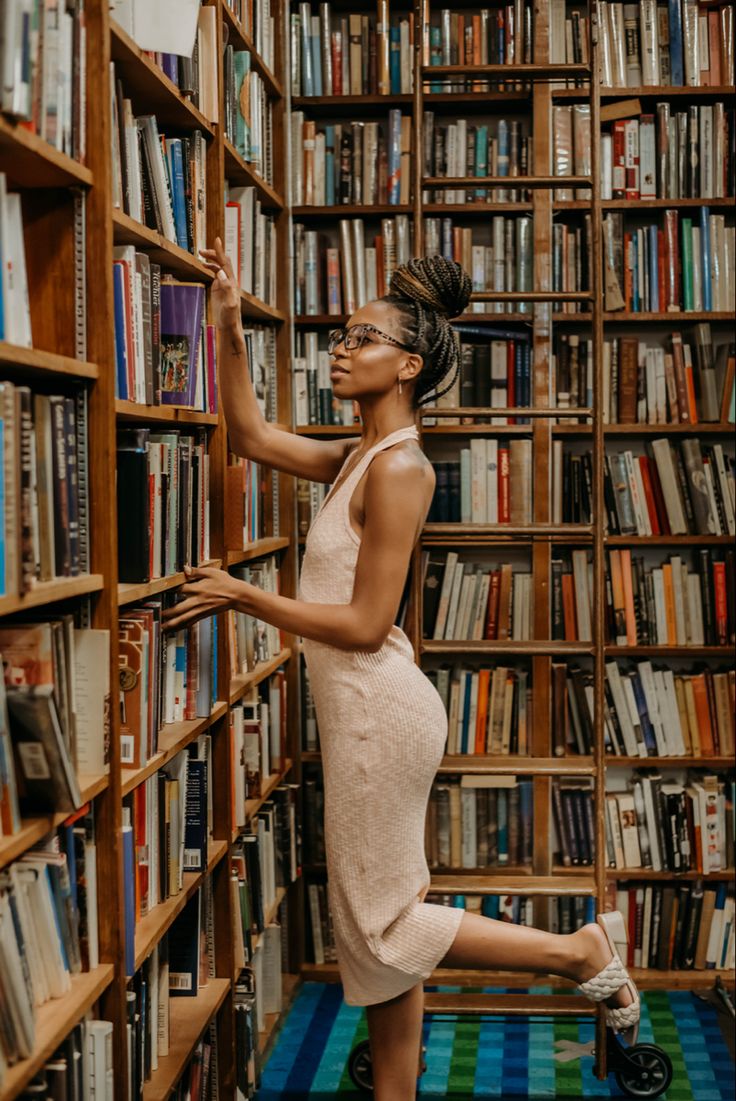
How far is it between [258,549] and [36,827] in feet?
4.85

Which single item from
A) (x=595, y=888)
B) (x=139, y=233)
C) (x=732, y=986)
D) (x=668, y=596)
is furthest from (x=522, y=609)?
(x=139, y=233)

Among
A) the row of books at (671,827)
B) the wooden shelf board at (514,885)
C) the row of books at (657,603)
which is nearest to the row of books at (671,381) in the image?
the row of books at (657,603)

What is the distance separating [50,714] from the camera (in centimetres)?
147

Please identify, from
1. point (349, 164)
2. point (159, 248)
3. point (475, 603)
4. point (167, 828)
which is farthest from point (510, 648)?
point (349, 164)

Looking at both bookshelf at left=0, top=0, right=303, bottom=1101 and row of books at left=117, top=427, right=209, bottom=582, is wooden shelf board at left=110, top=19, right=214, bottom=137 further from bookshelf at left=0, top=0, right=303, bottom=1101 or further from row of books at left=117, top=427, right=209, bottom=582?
row of books at left=117, top=427, right=209, bottom=582

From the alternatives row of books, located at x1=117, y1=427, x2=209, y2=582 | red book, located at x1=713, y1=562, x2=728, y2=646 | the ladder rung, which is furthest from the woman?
red book, located at x1=713, y1=562, x2=728, y2=646

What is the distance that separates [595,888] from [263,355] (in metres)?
1.53

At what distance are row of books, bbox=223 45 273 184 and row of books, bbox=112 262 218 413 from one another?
1.97 feet

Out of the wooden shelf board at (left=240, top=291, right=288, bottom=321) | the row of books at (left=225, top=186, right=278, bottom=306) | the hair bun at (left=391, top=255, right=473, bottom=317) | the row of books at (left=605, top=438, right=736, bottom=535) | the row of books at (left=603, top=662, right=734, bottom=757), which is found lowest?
the row of books at (left=603, top=662, right=734, bottom=757)

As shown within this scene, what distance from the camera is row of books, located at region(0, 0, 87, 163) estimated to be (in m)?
1.40

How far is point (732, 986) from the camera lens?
11.3ft

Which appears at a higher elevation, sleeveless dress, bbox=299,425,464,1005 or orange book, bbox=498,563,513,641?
orange book, bbox=498,563,513,641

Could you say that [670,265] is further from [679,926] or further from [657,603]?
[679,926]

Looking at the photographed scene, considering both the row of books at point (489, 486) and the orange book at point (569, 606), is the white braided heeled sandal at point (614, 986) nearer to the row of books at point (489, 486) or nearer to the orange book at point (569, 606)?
the orange book at point (569, 606)
